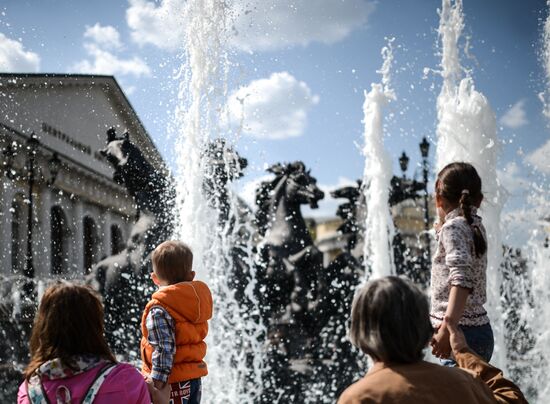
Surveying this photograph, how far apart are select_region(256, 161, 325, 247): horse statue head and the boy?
278 inches

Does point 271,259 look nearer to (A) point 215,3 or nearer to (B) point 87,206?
(A) point 215,3

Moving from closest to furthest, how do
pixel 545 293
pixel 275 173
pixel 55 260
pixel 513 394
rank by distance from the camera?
pixel 513 394 → pixel 545 293 → pixel 275 173 → pixel 55 260

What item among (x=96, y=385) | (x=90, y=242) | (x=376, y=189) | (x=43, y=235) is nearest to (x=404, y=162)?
(x=376, y=189)

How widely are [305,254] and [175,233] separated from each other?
2.25 metres

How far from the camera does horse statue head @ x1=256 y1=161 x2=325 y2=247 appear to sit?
9891mm

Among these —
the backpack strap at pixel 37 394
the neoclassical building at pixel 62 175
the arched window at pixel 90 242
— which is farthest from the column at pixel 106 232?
the backpack strap at pixel 37 394

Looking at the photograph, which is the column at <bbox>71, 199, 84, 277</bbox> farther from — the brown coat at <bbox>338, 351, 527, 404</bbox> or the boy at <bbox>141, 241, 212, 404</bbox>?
the brown coat at <bbox>338, 351, 527, 404</bbox>

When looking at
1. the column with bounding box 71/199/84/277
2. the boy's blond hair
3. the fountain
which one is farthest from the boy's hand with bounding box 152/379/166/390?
the column with bounding box 71/199/84/277

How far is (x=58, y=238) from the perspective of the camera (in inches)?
1212

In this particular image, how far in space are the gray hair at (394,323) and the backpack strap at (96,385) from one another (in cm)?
77

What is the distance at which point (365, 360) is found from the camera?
830cm

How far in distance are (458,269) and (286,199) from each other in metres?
7.95

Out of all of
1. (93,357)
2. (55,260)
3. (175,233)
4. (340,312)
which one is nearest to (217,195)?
(175,233)

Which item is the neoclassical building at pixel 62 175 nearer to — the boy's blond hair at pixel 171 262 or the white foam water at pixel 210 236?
the white foam water at pixel 210 236
